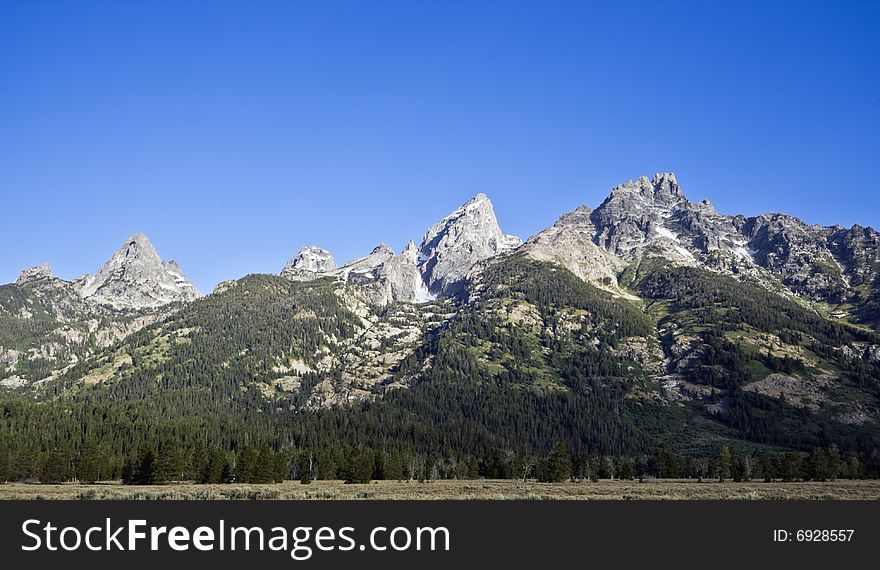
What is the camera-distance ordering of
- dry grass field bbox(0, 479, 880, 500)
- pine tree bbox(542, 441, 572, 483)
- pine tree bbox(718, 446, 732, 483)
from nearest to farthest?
dry grass field bbox(0, 479, 880, 500) → pine tree bbox(542, 441, 572, 483) → pine tree bbox(718, 446, 732, 483)

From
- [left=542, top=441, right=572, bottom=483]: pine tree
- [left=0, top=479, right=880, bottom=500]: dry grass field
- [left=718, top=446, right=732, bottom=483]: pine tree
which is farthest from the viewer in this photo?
[left=718, top=446, right=732, bottom=483]: pine tree

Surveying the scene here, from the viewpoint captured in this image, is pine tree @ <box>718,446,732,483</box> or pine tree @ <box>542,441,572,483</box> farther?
pine tree @ <box>718,446,732,483</box>

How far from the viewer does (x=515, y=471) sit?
18825cm
